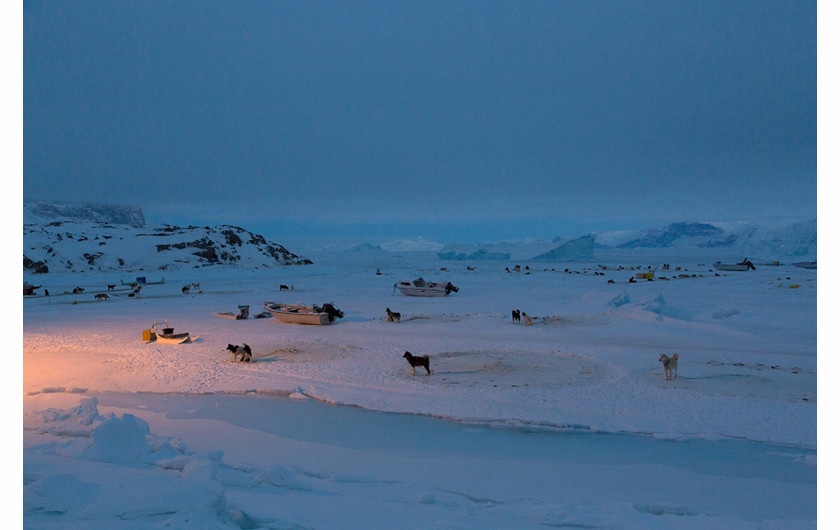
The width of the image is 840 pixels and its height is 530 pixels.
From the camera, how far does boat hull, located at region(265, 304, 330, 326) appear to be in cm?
1895

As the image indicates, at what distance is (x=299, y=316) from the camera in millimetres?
19203

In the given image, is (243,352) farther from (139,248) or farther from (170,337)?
(139,248)

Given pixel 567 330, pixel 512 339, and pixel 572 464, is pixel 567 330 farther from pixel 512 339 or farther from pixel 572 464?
pixel 572 464

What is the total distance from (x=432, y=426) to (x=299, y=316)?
1192 cm

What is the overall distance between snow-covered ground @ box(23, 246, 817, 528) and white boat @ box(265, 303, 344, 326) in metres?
0.83

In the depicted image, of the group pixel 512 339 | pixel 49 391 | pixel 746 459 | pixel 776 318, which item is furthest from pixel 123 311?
pixel 776 318

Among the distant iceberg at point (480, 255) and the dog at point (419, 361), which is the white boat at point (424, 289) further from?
the distant iceberg at point (480, 255)

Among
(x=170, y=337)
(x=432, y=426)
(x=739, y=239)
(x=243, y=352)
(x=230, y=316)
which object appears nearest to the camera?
(x=432, y=426)

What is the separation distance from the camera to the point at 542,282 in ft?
127

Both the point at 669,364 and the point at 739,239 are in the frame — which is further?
the point at 739,239

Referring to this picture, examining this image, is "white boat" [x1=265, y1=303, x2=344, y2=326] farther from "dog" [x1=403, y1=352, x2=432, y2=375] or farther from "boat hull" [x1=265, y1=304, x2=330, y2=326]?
"dog" [x1=403, y1=352, x2=432, y2=375]

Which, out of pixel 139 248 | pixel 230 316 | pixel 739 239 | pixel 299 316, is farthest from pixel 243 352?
pixel 739 239

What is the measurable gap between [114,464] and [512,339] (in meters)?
12.1

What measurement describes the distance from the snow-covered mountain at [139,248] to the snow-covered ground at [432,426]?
37809 millimetres
